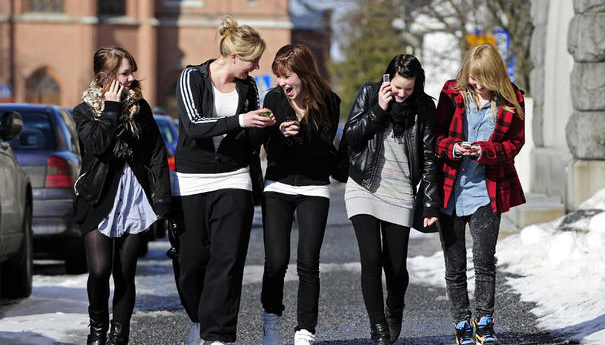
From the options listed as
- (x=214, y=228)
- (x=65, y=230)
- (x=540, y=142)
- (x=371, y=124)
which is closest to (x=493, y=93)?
(x=371, y=124)

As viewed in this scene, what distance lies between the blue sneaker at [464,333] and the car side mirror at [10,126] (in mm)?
4429

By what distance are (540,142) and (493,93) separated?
1079 centimetres

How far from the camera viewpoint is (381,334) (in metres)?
6.78

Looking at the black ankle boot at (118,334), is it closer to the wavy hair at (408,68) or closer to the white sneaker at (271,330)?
the white sneaker at (271,330)

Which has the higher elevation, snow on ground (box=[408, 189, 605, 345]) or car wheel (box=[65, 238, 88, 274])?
snow on ground (box=[408, 189, 605, 345])

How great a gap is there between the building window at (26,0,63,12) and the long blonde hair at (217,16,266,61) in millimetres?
58753

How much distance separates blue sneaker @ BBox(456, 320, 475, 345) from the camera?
6.95m

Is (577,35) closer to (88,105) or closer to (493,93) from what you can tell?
(493,93)

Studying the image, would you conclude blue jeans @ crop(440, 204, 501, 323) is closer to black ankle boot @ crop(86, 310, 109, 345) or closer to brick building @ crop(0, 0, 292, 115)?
black ankle boot @ crop(86, 310, 109, 345)

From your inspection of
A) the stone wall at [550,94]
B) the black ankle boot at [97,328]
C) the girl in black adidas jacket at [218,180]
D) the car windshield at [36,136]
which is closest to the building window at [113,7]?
the stone wall at [550,94]

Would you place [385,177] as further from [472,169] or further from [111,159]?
[111,159]

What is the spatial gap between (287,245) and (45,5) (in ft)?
194

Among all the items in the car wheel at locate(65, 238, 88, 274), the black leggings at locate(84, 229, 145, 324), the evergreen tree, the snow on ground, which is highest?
the evergreen tree

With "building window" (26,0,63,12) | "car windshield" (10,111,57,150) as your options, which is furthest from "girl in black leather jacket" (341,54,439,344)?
"building window" (26,0,63,12)
